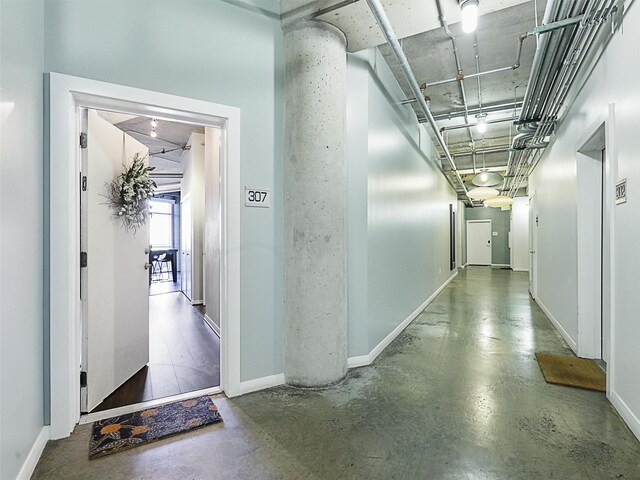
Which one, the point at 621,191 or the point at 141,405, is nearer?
the point at 621,191

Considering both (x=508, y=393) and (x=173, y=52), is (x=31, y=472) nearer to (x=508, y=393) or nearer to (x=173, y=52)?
(x=173, y=52)

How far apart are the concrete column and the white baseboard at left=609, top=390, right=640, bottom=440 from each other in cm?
195

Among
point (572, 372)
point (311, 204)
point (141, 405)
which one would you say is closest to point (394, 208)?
point (311, 204)

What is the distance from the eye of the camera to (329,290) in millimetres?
2719

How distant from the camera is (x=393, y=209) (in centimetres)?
417

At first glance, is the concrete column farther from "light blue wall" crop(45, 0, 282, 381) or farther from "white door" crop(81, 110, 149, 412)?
"white door" crop(81, 110, 149, 412)

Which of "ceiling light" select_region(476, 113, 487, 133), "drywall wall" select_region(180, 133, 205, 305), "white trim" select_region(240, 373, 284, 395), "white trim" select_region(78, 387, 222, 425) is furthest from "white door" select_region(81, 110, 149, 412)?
"ceiling light" select_region(476, 113, 487, 133)

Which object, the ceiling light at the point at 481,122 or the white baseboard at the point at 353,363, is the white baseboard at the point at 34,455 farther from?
the ceiling light at the point at 481,122

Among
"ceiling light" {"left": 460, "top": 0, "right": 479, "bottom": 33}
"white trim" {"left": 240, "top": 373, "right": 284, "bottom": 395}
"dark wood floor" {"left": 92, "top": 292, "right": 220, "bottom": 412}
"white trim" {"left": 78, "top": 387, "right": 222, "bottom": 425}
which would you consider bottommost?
"dark wood floor" {"left": 92, "top": 292, "right": 220, "bottom": 412}

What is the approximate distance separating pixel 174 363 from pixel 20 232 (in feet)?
6.75

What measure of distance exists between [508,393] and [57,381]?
10.4 feet

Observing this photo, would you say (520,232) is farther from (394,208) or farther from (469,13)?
(469,13)

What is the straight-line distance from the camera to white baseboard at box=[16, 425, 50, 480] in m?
1.60

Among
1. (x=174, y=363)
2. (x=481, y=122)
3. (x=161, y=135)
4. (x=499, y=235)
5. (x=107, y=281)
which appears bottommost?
(x=174, y=363)
